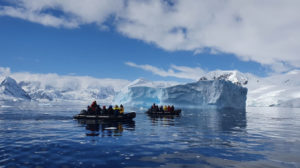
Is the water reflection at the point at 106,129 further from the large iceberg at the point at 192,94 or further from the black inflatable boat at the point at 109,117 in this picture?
the large iceberg at the point at 192,94

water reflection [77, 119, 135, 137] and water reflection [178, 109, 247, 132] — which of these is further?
water reflection [178, 109, 247, 132]

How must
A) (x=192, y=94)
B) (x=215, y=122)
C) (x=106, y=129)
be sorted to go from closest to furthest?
(x=106, y=129) → (x=215, y=122) → (x=192, y=94)

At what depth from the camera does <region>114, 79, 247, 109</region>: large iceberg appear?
62.7 m

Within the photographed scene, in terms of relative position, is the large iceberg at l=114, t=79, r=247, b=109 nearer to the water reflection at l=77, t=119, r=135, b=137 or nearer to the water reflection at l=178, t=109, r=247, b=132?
the water reflection at l=178, t=109, r=247, b=132

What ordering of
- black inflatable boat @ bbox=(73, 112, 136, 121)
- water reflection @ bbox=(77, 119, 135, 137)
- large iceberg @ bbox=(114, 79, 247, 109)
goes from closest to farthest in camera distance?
water reflection @ bbox=(77, 119, 135, 137) → black inflatable boat @ bbox=(73, 112, 136, 121) → large iceberg @ bbox=(114, 79, 247, 109)

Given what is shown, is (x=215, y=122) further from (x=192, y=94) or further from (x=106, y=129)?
(x=192, y=94)

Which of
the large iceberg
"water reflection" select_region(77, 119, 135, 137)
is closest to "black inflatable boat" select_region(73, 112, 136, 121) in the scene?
"water reflection" select_region(77, 119, 135, 137)

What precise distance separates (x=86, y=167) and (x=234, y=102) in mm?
64524

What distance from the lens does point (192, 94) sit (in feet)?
211

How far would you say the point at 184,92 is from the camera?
6372 cm

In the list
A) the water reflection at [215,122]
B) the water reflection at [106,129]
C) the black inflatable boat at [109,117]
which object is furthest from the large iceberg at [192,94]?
the water reflection at [106,129]

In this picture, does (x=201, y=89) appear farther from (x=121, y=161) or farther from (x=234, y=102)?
(x=121, y=161)

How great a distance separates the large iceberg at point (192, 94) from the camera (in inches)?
2469

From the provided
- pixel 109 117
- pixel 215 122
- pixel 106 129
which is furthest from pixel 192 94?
pixel 106 129
